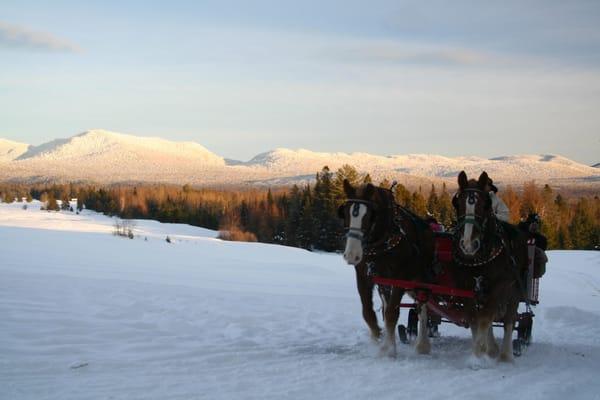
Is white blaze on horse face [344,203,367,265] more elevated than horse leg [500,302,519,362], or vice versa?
white blaze on horse face [344,203,367,265]

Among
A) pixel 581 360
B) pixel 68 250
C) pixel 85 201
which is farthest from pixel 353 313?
pixel 85 201

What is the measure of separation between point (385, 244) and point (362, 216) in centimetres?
65

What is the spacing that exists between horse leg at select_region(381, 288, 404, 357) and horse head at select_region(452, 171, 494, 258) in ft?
3.25

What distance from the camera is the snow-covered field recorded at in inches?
240

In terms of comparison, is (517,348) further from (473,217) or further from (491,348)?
(473,217)

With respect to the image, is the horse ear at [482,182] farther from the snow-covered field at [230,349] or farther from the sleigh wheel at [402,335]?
the sleigh wheel at [402,335]

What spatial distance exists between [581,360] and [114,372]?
6.00m

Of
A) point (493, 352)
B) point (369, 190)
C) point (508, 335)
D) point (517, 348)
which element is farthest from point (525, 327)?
point (369, 190)

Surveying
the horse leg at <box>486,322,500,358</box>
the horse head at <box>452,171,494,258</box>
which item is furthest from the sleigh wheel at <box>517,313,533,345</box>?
the horse head at <box>452,171,494,258</box>

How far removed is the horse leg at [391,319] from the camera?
24.3 feet

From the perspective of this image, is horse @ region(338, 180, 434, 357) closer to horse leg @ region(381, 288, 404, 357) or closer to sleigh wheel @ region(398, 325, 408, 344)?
horse leg @ region(381, 288, 404, 357)

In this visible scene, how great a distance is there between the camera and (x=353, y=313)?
11961 mm

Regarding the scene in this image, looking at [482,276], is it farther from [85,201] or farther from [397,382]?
[85,201]

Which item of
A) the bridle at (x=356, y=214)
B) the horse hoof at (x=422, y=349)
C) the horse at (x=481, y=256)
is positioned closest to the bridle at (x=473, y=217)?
the horse at (x=481, y=256)
